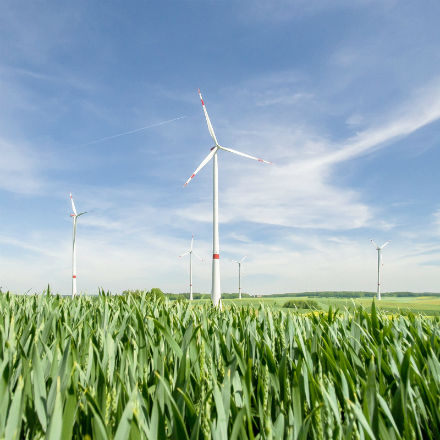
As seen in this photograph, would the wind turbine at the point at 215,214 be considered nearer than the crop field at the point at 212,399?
No

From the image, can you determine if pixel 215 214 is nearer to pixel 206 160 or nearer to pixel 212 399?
pixel 206 160

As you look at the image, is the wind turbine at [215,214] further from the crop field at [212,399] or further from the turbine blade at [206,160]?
the crop field at [212,399]

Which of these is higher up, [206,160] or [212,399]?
[206,160]

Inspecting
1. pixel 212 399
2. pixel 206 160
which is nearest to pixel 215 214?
pixel 206 160

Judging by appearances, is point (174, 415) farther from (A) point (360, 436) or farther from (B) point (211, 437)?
(A) point (360, 436)

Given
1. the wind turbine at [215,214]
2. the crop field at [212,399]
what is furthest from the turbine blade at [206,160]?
the crop field at [212,399]

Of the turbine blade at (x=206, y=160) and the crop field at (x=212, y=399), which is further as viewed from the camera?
the turbine blade at (x=206, y=160)

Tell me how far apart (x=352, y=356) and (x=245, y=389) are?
114 centimetres

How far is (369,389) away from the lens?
1.66 m

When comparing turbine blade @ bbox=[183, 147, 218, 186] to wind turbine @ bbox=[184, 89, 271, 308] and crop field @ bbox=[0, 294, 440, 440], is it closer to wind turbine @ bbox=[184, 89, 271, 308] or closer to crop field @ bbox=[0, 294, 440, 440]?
wind turbine @ bbox=[184, 89, 271, 308]

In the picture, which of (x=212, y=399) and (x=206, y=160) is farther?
(x=206, y=160)

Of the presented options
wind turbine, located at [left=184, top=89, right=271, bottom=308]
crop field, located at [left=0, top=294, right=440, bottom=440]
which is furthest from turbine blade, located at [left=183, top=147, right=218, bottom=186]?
crop field, located at [left=0, top=294, right=440, bottom=440]

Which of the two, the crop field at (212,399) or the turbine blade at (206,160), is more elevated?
the turbine blade at (206,160)

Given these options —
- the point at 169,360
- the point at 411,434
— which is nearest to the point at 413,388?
the point at 411,434
